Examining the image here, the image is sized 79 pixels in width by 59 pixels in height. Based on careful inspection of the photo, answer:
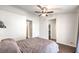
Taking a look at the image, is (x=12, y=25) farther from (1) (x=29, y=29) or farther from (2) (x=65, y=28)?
(2) (x=65, y=28)

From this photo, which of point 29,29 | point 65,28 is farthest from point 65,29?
point 29,29

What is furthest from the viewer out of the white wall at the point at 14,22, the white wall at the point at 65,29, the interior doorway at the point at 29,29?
the interior doorway at the point at 29,29

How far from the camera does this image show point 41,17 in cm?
213

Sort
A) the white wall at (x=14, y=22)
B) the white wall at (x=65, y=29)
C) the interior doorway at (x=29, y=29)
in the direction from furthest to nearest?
the interior doorway at (x=29, y=29) → the white wall at (x=65, y=29) → the white wall at (x=14, y=22)

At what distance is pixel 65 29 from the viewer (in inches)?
73.6

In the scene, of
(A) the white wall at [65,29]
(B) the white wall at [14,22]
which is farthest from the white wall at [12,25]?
(A) the white wall at [65,29]

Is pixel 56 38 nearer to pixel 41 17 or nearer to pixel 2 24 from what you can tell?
pixel 41 17

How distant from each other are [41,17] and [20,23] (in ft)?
2.37

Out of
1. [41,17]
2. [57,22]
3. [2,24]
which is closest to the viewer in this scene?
[2,24]

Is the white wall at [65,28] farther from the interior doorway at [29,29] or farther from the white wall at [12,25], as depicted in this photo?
the white wall at [12,25]

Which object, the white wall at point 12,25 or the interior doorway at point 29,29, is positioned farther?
the interior doorway at point 29,29

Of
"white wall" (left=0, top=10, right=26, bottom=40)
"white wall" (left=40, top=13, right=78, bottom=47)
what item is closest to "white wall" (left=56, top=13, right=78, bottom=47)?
"white wall" (left=40, top=13, right=78, bottom=47)

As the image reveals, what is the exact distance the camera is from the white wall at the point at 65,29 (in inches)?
67.7
